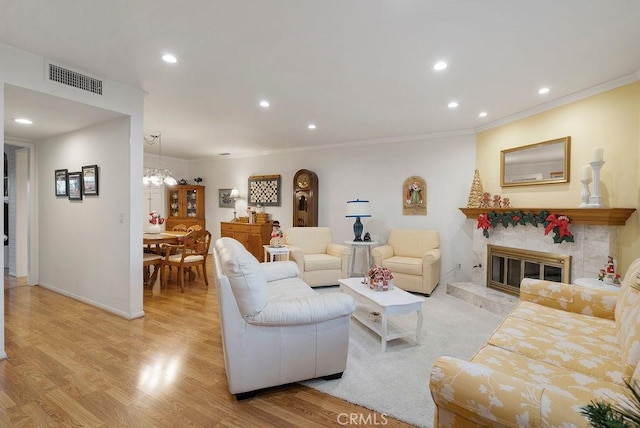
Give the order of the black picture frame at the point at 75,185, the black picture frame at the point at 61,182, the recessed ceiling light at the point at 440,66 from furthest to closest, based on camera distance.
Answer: the black picture frame at the point at 61,182, the black picture frame at the point at 75,185, the recessed ceiling light at the point at 440,66

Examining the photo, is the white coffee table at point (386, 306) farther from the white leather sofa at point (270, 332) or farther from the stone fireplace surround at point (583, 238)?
the stone fireplace surround at point (583, 238)

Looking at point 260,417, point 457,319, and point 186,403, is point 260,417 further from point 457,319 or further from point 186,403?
point 457,319

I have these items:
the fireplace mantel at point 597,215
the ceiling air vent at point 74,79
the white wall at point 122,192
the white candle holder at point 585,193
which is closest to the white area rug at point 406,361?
the fireplace mantel at point 597,215

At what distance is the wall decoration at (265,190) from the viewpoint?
6570 millimetres

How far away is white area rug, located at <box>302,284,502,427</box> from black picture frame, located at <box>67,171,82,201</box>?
366 cm

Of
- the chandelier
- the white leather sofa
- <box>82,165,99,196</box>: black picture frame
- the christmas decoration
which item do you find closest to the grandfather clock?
the chandelier

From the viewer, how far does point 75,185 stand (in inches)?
149

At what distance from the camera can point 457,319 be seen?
335 centimetres

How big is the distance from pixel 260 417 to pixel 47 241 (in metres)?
4.44

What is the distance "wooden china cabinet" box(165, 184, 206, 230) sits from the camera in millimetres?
7520

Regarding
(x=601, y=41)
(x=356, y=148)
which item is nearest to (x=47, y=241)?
(x=356, y=148)

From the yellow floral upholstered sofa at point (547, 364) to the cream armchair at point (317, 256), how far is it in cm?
256

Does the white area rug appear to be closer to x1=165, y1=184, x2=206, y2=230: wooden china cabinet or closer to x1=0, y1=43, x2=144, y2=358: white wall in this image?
x1=0, y1=43, x2=144, y2=358: white wall

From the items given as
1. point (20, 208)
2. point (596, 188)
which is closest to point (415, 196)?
point (596, 188)
